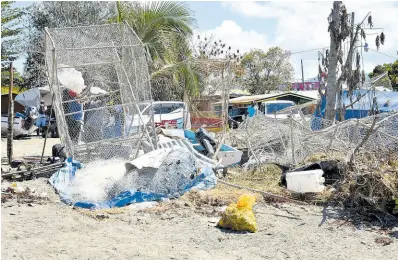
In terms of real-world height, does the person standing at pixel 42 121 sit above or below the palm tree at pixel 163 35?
below

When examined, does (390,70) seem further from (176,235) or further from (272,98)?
(176,235)

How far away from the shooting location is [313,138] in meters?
8.80

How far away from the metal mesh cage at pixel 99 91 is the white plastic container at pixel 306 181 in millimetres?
2769

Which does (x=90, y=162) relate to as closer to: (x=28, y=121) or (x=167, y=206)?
(x=167, y=206)

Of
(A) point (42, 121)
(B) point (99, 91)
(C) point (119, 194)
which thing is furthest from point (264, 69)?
(C) point (119, 194)

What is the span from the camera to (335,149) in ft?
27.4

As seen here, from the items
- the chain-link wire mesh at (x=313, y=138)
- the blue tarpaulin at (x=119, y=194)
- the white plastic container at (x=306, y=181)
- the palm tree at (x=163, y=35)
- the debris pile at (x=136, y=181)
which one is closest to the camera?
the blue tarpaulin at (x=119, y=194)

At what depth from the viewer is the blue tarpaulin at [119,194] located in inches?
271

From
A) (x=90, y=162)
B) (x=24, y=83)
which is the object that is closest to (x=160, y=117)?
(x=90, y=162)

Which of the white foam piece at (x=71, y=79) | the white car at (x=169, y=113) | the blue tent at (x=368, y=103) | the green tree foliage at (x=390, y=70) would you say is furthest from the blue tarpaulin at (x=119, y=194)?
the green tree foliage at (x=390, y=70)

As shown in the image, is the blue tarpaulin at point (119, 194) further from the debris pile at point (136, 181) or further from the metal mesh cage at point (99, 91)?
the metal mesh cage at point (99, 91)

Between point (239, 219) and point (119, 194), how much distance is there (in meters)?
2.16

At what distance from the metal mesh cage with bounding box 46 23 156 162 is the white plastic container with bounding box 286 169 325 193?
109 inches

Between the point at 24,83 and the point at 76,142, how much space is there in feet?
67.8
